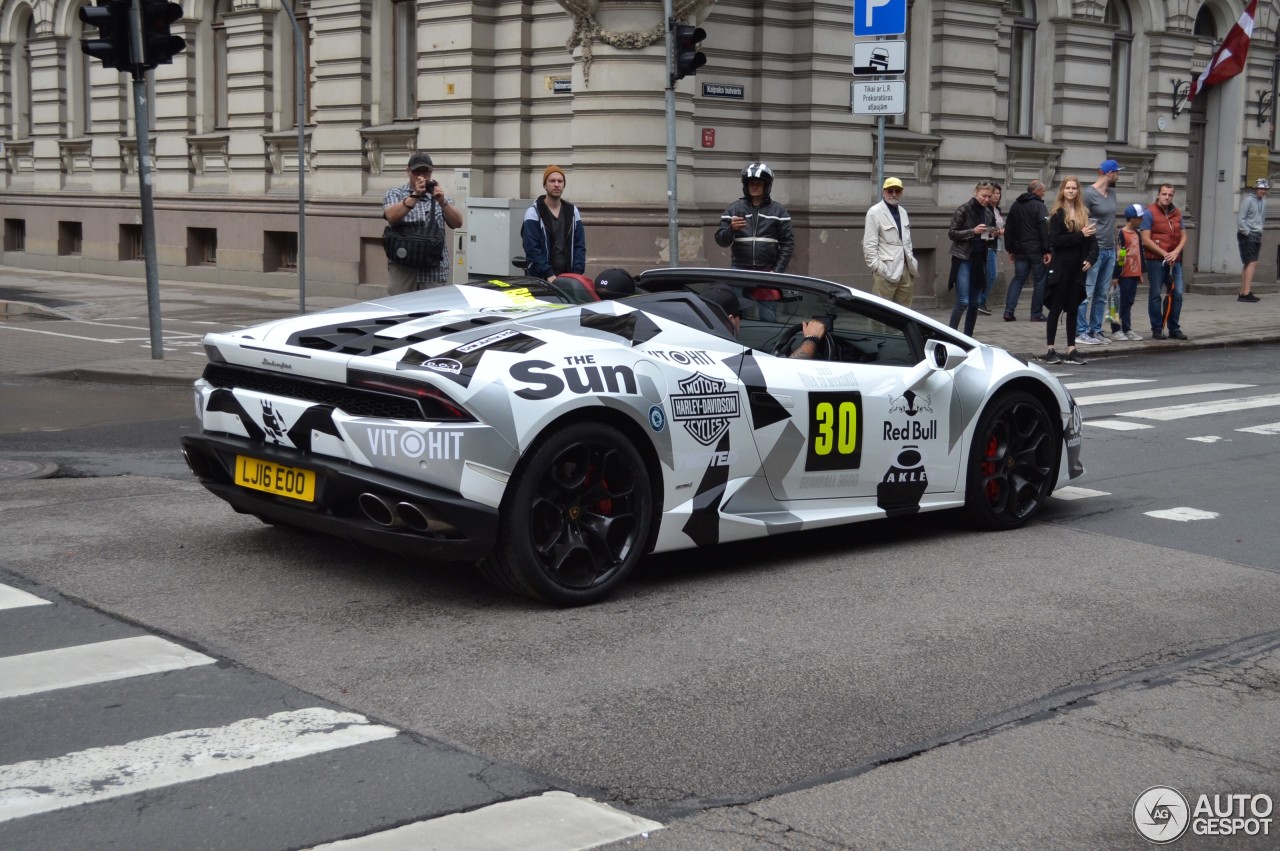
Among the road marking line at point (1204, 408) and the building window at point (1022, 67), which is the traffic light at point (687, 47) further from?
the building window at point (1022, 67)

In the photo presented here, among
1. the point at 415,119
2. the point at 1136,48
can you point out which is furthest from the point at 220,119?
the point at 1136,48

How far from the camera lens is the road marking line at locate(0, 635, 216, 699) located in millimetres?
5047

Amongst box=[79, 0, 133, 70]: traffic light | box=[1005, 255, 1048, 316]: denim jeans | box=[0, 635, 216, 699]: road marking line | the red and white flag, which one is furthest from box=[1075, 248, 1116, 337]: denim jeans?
box=[0, 635, 216, 699]: road marking line

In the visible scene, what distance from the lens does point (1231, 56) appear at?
92.9 feet

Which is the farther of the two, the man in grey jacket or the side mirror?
the man in grey jacket

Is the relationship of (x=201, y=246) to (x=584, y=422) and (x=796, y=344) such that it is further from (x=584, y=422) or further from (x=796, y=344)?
(x=584, y=422)

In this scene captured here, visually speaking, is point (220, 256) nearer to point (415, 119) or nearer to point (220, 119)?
point (220, 119)

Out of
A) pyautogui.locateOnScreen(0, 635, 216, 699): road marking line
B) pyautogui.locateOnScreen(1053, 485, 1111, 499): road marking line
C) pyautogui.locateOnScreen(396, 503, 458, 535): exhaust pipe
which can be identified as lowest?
pyautogui.locateOnScreen(0, 635, 216, 699): road marking line

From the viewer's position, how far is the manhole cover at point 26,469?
885 centimetres

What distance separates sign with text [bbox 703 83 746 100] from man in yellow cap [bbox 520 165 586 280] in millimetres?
9512

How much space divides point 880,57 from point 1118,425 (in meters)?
5.22

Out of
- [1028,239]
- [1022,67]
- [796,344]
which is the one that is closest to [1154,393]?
[1028,239]

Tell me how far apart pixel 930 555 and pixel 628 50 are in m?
14.2

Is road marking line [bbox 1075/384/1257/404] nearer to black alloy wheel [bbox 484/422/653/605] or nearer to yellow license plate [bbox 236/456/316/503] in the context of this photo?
black alloy wheel [bbox 484/422/653/605]
